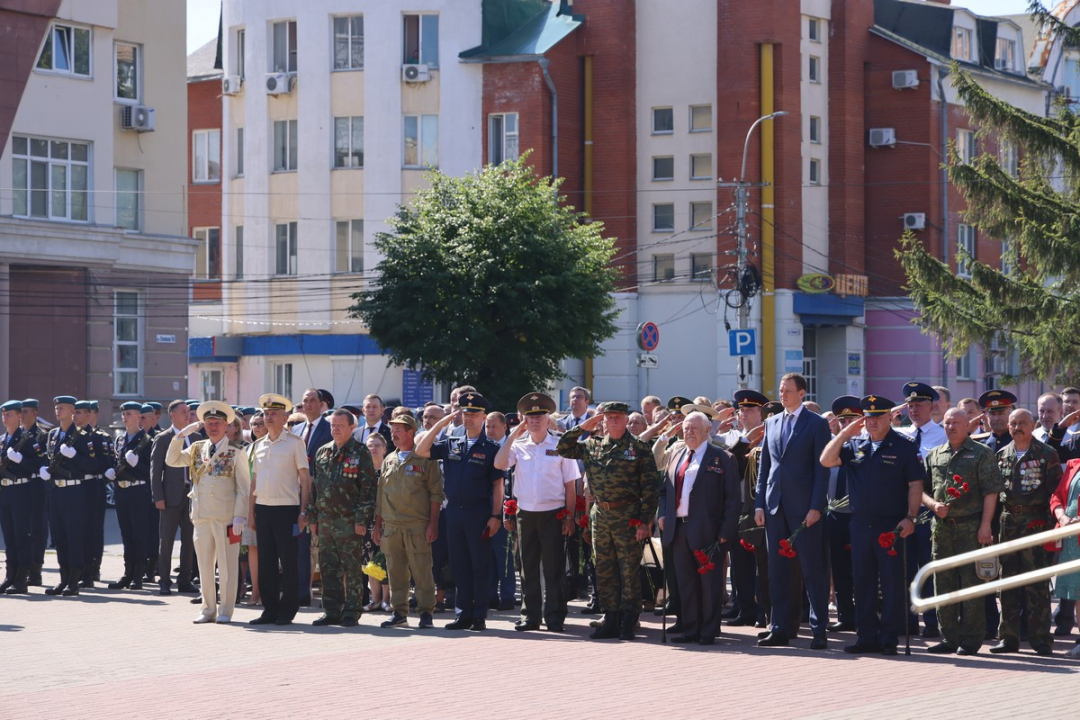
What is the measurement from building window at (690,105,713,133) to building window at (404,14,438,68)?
833 centimetres

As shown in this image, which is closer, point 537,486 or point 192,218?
point 537,486

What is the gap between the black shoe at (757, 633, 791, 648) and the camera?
13.4m

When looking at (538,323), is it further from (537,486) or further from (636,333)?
(537,486)

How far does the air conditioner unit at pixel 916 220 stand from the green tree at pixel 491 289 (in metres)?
19.2

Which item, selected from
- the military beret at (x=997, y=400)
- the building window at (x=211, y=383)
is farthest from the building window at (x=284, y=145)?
the military beret at (x=997, y=400)

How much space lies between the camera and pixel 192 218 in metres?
56.0

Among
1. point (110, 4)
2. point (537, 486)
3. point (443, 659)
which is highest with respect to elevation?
point (110, 4)

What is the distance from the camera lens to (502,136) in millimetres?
49844

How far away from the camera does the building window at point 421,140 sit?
163 ft

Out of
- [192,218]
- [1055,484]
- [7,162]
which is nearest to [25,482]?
[1055,484]

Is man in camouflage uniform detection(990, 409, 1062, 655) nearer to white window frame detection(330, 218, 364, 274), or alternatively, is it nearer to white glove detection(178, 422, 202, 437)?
white glove detection(178, 422, 202, 437)

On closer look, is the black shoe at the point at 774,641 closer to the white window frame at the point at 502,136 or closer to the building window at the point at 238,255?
the white window frame at the point at 502,136

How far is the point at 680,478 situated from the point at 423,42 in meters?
38.1

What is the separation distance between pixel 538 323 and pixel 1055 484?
75.5ft
